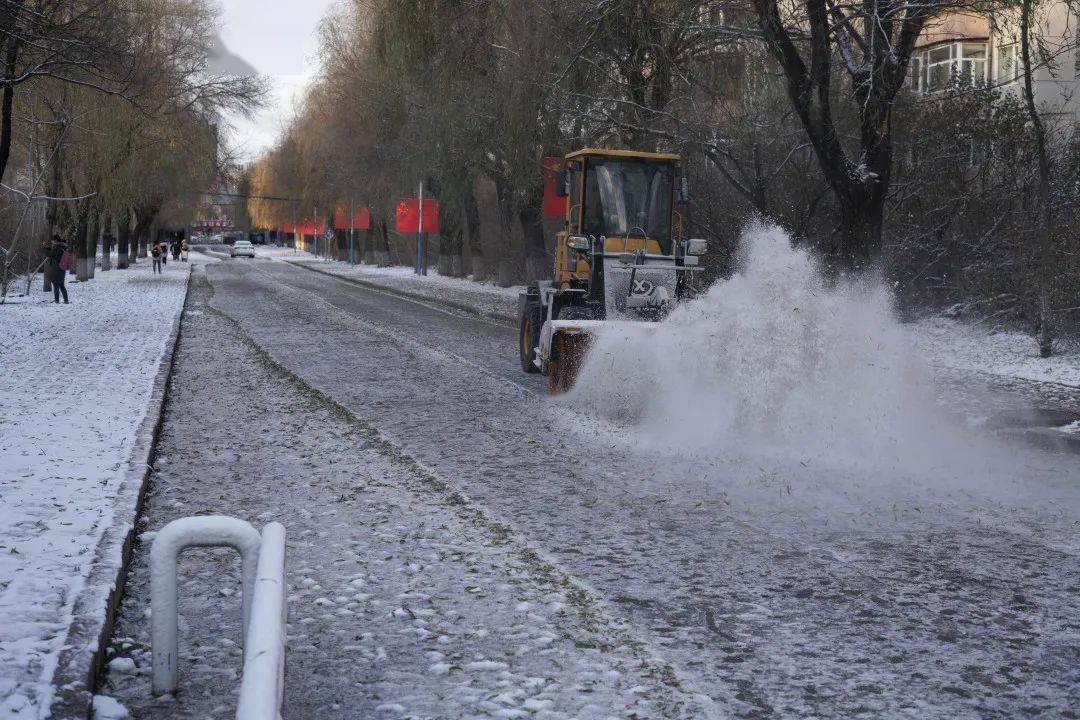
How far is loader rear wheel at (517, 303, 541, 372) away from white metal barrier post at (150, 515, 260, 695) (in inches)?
426

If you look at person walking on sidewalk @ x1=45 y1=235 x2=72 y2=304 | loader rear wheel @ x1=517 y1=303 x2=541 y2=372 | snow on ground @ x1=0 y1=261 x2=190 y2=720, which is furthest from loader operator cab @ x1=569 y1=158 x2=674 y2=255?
person walking on sidewalk @ x1=45 y1=235 x2=72 y2=304

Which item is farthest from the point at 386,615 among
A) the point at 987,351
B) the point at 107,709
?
the point at 987,351

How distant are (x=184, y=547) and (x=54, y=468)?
4547mm

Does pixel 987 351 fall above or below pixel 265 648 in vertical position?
below

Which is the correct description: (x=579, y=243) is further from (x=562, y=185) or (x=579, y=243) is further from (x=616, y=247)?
(x=562, y=185)

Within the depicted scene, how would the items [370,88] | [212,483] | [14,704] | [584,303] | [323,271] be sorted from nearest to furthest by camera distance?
[14,704] → [212,483] → [584,303] → [370,88] → [323,271]

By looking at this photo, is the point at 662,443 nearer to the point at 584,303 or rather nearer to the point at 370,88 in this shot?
the point at 584,303

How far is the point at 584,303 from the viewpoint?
1438cm

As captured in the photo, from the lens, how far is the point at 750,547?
665 centimetres

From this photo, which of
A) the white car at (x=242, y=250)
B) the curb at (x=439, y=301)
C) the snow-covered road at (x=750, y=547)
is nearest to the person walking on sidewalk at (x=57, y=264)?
the curb at (x=439, y=301)

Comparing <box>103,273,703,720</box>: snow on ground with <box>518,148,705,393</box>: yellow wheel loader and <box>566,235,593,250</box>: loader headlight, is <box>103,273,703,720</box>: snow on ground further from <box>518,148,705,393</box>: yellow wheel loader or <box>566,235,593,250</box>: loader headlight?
<box>518,148,705,393</box>: yellow wheel loader

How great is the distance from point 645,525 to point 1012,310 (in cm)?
1436

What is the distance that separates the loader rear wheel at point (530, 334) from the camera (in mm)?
15234

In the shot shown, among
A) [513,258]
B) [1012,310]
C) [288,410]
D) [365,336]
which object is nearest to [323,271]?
[513,258]
